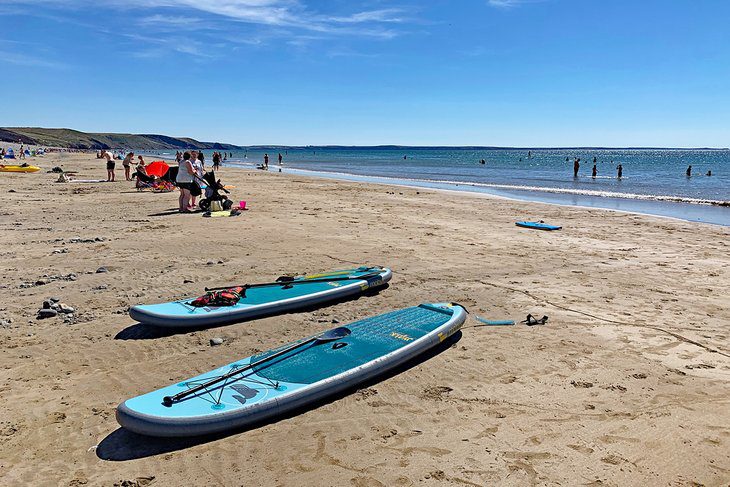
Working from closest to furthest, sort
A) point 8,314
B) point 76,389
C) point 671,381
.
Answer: point 76,389 → point 671,381 → point 8,314

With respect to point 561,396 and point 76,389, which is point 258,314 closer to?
point 76,389

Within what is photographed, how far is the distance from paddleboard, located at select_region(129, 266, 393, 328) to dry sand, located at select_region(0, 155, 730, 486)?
181 millimetres

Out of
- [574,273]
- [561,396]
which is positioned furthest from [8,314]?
[574,273]

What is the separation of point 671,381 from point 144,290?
22.3 feet

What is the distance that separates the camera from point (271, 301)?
675 centimetres

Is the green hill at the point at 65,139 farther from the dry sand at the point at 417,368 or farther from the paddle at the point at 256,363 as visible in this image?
the paddle at the point at 256,363

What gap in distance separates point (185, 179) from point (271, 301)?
959 cm

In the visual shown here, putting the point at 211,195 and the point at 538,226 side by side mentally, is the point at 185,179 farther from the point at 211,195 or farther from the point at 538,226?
the point at 538,226

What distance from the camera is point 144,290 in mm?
7609

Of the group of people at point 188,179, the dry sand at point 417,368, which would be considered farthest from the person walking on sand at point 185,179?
the dry sand at point 417,368

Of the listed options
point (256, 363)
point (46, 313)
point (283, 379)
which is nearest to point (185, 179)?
point (46, 313)

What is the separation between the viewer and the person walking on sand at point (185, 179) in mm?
14750

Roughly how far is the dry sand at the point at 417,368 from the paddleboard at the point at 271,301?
0.59ft

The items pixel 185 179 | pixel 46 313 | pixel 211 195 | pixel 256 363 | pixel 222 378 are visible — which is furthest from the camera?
pixel 211 195
